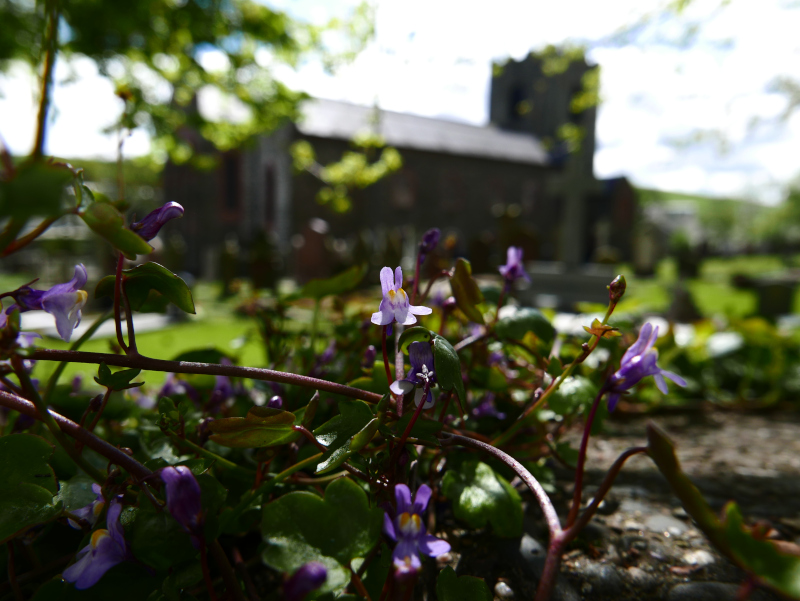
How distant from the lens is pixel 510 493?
1.15 metres

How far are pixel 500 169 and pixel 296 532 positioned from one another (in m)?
33.1

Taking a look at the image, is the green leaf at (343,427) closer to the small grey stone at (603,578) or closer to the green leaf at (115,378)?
the green leaf at (115,378)

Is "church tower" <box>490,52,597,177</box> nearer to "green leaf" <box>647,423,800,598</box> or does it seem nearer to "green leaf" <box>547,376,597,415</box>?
"green leaf" <box>547,376,597,415</box>

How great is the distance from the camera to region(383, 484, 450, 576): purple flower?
0.66 metres

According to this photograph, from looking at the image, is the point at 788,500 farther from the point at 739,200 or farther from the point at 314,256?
the point at 739,200

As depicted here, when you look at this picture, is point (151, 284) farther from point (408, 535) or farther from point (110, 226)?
point (408, 535)

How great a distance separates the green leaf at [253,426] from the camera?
805 mm

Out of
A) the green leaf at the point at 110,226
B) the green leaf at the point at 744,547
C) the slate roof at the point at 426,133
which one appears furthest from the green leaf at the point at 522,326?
the slate roof at the point at 426,133

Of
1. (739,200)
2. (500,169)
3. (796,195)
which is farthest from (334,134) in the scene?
(739,200)

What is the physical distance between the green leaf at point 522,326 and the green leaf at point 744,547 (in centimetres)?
→ 61

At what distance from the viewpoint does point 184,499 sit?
684 millimetres

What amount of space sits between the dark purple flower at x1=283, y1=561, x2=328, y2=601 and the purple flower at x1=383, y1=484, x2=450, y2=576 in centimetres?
11

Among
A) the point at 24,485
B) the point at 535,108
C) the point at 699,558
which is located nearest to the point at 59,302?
the point at 24,485

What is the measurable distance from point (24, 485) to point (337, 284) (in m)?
0.89
